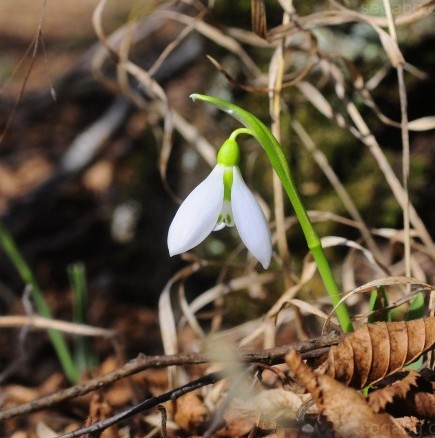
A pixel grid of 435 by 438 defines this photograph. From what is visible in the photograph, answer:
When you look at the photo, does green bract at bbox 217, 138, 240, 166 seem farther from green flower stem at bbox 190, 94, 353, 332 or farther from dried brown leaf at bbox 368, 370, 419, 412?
dried brown leaf at bbox 368, 370, 419, 412

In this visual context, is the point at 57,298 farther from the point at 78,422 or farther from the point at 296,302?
the point at 296,302

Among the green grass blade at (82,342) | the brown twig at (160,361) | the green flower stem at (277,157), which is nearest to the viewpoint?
the green flower stem at (277,157)

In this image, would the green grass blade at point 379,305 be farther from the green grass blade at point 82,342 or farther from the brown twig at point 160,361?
the green grass blade at point 82,342

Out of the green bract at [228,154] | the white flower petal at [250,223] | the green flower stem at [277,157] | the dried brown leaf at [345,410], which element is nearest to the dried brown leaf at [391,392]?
the dried brown leaf at [345,410]

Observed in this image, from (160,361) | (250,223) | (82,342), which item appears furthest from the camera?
(82,342)

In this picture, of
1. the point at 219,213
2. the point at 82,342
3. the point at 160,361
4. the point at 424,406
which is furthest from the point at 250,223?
the point at 82,342

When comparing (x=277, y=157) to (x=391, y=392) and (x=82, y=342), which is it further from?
(x=82, y=342)

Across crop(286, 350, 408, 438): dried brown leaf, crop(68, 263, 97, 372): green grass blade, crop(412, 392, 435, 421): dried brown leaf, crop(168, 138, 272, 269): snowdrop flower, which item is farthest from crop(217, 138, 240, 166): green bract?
crop(68, 263, 97, 372): green grass blade
